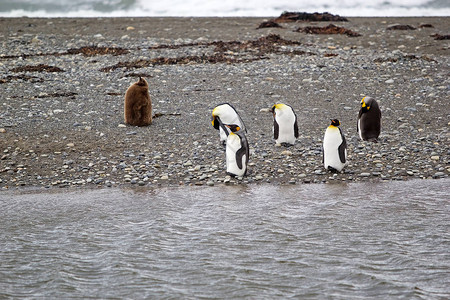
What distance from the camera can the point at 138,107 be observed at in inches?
326

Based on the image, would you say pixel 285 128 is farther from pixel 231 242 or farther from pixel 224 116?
pixel 231 242

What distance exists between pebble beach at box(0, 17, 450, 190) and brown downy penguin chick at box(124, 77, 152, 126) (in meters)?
0.15

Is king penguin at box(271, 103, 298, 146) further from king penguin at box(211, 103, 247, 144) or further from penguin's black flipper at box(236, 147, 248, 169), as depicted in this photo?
penguin's black flipper at box(236, 147, 248, 169)

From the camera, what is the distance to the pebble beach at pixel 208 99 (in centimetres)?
680

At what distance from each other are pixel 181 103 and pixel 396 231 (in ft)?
18.4

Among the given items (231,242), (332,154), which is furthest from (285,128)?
(231,242)

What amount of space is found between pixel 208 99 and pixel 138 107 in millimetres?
1973

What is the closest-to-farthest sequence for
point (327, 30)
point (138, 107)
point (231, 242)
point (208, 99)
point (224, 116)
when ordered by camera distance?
point (231, 242) < point (224, 116) < point (138, 107) < point (208, 99) < point (327, 30)

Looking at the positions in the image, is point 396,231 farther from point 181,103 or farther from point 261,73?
point 261,73

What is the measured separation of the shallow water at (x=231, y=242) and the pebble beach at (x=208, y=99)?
608mm

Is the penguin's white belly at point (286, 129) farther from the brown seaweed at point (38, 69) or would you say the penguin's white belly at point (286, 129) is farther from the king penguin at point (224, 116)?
the brown seaweed at point (38, 69)

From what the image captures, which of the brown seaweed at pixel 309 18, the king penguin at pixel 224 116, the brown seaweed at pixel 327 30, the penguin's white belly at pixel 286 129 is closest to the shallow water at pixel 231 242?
the penguin's white belly at pixel 286 129

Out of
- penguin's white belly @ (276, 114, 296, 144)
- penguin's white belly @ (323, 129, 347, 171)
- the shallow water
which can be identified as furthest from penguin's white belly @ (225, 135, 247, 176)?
penguin's white belly @ (276, 114, 296, 144)

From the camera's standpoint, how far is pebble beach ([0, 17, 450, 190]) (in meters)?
6.80
